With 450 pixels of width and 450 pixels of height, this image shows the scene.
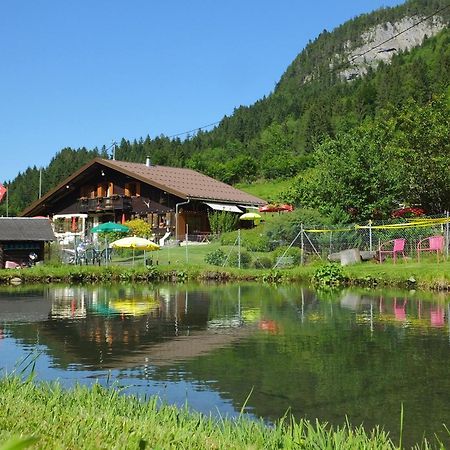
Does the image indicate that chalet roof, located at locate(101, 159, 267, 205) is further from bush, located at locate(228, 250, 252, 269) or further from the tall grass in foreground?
the tall grass in foreground

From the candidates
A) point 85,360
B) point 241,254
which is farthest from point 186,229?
point 85,360

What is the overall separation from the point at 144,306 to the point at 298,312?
4.10m

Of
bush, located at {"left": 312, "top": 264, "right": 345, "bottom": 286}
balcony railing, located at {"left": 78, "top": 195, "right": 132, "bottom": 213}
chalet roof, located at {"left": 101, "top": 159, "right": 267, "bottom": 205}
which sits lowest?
bush, located at {"left": 312, "top": 264, "right": 345, "bottom": 286}

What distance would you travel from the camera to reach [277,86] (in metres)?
190

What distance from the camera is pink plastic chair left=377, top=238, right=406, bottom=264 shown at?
24844mm

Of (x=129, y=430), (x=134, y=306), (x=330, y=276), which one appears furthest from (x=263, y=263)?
(x=129, y=430)

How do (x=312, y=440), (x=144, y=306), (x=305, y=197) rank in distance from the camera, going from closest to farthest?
1. (x=312, y=440)
2. (x=144, y=306)
3. (x=305, y=197)

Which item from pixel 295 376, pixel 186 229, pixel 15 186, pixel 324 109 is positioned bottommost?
pixel 295 376

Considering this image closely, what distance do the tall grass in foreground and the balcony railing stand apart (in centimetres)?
3930

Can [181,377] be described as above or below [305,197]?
below

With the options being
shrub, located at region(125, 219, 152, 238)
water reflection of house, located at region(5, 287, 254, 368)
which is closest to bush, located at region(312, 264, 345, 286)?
water reflection of house, located at region(5, 287, 254, 368)

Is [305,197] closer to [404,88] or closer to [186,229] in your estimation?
[186,229]

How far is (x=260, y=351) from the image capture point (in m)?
10.3

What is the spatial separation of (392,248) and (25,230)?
16307 mm
